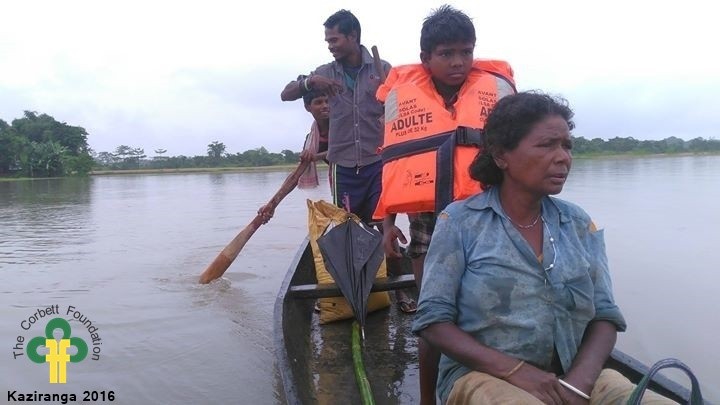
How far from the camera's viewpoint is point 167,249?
909cm

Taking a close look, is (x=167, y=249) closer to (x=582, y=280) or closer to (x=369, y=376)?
(x=369, y=376)

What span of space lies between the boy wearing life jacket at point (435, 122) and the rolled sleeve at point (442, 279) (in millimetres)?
600

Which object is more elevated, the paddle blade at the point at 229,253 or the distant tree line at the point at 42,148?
the distant tree line at the point at 42,148

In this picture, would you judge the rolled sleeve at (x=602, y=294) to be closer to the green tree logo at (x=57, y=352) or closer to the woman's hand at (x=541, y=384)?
the woman's hand at (x=541, y=384)

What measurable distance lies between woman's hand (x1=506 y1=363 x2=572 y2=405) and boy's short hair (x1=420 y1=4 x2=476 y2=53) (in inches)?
53.4

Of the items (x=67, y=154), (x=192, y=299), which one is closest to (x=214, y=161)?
(x=67, y=154)

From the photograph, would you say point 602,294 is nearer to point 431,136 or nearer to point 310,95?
point 431,136

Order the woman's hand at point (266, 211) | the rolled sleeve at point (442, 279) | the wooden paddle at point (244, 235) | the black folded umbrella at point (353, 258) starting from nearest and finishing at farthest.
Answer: the rolled sleeve at point (442, 279) → the black folded umbrella at point (353, 258) → the wooden paddle at point (244, 235) → the woman's hand at point (266, 211)

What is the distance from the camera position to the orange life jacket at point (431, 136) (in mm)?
2334

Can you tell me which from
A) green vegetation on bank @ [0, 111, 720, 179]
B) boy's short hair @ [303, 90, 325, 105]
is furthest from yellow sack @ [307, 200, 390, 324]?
green vegetation on bank @ [0, 111, 720, 179]

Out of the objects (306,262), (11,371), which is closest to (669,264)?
(306,262)

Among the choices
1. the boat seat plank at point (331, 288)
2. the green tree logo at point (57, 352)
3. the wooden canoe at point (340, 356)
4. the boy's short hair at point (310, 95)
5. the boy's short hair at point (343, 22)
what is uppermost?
the boy's short hair at point (343, 22)

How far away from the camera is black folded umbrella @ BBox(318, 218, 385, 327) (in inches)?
138

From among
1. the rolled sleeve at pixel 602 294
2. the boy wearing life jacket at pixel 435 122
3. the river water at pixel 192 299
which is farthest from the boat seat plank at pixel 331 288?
the rolled sleeve at pixel 602 294
